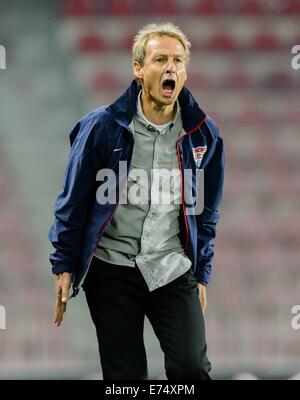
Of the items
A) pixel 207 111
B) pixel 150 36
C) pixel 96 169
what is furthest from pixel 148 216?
pixel 207 111

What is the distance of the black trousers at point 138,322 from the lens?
1.99 metres

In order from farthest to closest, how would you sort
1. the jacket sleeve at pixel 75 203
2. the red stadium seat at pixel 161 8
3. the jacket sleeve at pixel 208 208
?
the red stadium seat at pixel 161 8
the jacket sleeve at pixel 208 208
the jacket sleeve at pixel 75 203

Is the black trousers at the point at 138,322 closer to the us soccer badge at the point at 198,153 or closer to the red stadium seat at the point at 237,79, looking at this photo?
the us soccer badge at the point at 198,153

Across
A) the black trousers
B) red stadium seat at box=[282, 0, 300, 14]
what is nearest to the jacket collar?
the black trousers

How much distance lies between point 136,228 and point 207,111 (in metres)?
1.18

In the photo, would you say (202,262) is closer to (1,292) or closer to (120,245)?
(120,245)

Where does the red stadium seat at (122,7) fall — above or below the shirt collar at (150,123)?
above

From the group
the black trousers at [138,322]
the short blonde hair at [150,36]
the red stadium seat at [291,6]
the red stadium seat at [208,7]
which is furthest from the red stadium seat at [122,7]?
the black trousers at [138,322]

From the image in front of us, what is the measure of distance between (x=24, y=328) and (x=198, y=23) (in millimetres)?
1158

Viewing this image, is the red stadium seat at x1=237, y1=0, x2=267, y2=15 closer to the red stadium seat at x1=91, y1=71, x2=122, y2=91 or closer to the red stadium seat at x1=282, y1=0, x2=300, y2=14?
the red stadium seat at x1=282, y1=0, x2=300, y2=14

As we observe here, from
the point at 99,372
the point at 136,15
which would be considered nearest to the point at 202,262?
the point at 99,372

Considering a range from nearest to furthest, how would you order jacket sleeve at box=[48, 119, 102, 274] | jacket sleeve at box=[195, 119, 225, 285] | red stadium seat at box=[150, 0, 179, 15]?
jacket sleeve at box=[48, 119, 102, 274], jacket sleeve at box=[195, 119, 225, 285], red stadium seat at box=[150, 0, 179, 15]

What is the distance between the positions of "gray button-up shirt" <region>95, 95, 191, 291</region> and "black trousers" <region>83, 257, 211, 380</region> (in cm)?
3

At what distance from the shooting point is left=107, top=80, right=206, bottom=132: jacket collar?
6.64 feet
